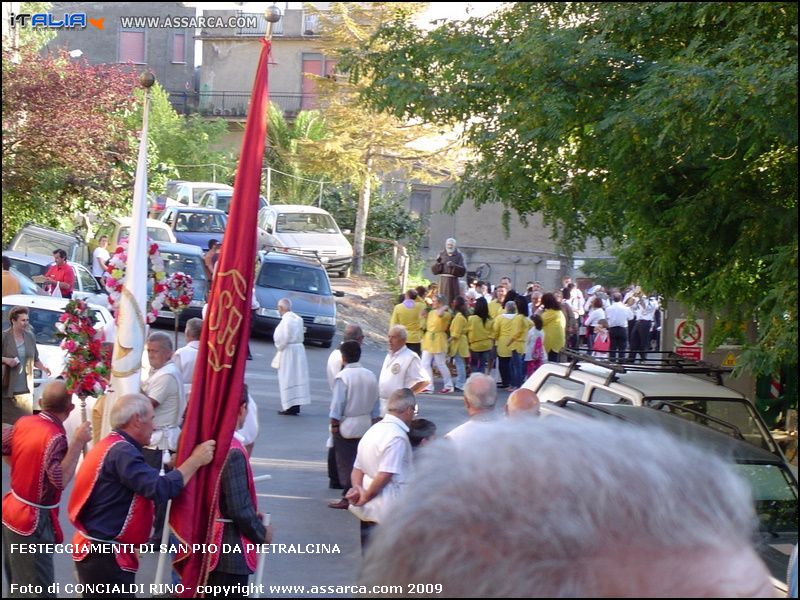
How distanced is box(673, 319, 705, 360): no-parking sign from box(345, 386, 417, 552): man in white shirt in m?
5.69

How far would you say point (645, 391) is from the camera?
927cm

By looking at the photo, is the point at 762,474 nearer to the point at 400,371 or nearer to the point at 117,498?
the point at 400,371

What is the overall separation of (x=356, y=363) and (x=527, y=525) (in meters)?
9.62

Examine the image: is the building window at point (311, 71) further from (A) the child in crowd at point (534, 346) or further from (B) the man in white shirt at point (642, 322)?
(A) the child in crowd at point (534, 346)

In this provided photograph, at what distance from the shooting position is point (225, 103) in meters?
44.3

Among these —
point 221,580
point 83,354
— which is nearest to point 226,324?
point 221,580

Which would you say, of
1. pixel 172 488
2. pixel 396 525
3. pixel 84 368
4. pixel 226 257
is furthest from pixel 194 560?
pixel 396 525

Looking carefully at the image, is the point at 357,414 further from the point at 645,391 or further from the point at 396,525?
the point at 396,525

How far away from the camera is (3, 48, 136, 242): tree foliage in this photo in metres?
20.0

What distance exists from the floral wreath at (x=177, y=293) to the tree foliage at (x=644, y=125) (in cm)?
313

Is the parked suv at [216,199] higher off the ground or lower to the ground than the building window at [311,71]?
lower

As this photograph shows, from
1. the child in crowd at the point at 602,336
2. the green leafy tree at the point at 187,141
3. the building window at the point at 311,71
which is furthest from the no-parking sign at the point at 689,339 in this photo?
the green leafy tree at the point at 187,141

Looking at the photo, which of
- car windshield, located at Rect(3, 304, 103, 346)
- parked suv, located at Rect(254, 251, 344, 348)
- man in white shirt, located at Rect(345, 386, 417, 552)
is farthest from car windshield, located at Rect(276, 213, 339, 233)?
man in white shirt, located at Rect(345, 386, 417, 552)

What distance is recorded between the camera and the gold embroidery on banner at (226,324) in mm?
6332
